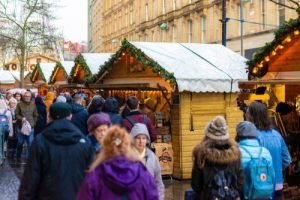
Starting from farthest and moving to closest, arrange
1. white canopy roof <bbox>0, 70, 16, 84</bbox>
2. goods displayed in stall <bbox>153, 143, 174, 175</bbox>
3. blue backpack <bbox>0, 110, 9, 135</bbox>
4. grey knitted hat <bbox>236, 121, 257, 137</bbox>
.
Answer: white canopy roof <bbox>0, 70, 16, 84</bbox> → blue backpack <bbox>0, 110, 9, 135</bbox> → goods displayed in stall <bbox>153, 143, 174, 175</bbox> → grey knitted hat <bbox>236, 121, 257, 137</bbox>

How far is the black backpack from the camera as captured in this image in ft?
16.5

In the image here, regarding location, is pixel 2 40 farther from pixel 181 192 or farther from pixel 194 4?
pixel 181 192

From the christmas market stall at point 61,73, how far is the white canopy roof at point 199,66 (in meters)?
9.60

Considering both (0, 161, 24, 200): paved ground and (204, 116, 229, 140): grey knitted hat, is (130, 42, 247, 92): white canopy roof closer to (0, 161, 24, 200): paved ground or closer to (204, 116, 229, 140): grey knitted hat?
(0, 161, 24, 200): paved ground

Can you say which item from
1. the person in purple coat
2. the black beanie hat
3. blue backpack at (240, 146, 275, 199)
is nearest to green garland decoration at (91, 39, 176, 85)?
blue backpack at (240, 146, 275, 199)

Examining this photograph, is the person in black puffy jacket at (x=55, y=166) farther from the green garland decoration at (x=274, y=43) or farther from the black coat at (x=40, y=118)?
the black coat at (x=40, y=118)

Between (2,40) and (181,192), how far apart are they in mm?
35748

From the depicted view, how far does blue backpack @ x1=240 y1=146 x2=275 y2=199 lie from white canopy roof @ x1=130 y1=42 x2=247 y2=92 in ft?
17.7

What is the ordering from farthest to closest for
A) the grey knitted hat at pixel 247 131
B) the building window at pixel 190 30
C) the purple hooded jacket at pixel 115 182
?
the building window at pixel 190 30 → the grey knitted hat at pixel 247 131 → the purple hooded jacket at pixel 115 182

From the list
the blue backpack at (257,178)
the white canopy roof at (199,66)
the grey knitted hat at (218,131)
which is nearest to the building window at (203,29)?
the white canopy roof at (199,66)

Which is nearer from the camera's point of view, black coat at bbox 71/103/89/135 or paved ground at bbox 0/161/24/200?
black coat at bbox 71/103/89/135

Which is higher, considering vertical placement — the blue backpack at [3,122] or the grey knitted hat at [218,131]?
the grey knitted hat at [218,131]

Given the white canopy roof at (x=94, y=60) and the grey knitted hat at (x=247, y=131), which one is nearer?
the grey knitted hat at (x=247, y=131)

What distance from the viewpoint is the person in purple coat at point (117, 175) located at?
380 cm
